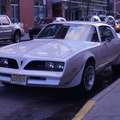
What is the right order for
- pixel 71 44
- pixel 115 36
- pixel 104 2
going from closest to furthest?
pixel 71 44
pixel 115 36
pixel 104 2

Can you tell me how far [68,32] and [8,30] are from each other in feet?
35.9

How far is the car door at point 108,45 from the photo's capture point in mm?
7082

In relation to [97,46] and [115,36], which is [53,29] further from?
[115,36]

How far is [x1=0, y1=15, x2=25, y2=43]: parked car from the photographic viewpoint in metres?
16.9

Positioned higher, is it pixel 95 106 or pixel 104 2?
pixel 104 2

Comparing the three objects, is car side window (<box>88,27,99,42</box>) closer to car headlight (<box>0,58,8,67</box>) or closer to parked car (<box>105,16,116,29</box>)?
car headlight (<box>0,58,8,67</box>)

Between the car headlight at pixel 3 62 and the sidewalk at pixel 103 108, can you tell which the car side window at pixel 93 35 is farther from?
the car headlight at pixel 3 62

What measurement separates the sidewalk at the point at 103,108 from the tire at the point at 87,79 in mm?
412

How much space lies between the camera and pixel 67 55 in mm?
5555

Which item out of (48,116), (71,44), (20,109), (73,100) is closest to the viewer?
(48,116)

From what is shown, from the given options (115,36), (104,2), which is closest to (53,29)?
(115,36)

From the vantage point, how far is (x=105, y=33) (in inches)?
305

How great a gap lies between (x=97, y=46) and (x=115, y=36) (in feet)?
5.32

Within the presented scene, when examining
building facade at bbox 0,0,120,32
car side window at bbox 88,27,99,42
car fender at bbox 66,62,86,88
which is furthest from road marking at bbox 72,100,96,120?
building facade at bbox 0,0,120,32
